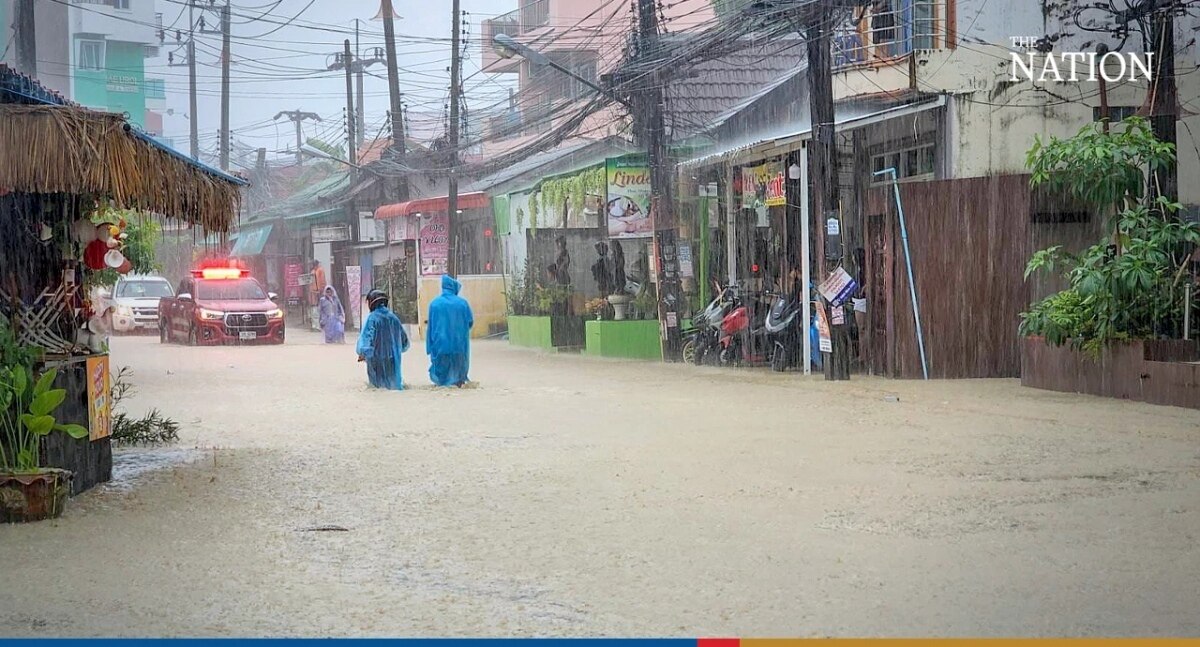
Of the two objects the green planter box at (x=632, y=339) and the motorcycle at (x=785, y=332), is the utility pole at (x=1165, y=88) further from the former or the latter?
the green planter box at (x=632, y=339)

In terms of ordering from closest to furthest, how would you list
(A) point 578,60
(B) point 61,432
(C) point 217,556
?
(C) point 217,556, (B) point 61,432, (A) point 578,60

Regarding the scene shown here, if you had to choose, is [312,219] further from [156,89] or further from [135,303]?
[135,303]

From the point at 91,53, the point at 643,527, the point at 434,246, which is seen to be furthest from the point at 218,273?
the point at 643,527

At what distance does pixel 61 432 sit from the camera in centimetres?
889

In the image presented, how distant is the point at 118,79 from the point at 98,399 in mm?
30148

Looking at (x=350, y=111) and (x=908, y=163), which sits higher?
(x=350, y=111)

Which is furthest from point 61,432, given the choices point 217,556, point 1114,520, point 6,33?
point 6,33

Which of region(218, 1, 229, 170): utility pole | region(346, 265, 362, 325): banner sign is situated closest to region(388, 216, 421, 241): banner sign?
region(346, 265, 362, 325): banner sign

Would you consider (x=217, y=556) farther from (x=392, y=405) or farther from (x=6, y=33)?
(x=6, y=33)

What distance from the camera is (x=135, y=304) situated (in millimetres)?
36438

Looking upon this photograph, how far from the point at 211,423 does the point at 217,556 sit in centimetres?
728

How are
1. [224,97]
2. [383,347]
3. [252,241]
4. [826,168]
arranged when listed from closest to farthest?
[826,168] < [383,347] < [224,97] < [252,241]

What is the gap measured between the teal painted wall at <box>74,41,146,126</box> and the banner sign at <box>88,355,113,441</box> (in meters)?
28.1

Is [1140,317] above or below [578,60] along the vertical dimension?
below
